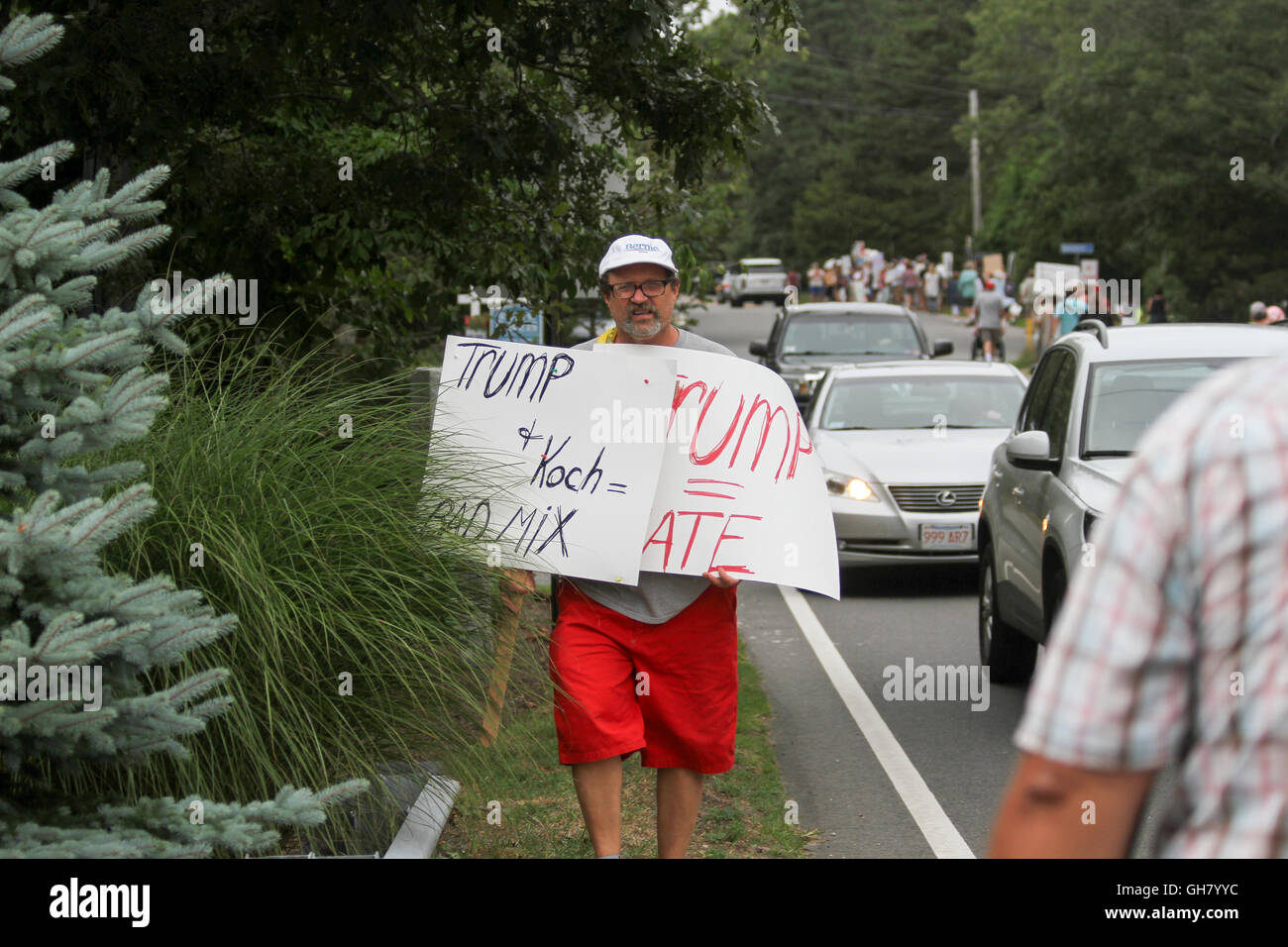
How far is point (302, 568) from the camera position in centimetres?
506

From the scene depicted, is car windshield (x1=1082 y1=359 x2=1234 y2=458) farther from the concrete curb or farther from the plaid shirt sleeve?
the plaid shirt sleeve

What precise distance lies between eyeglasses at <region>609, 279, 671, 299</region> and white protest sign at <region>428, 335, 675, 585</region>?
0.23m

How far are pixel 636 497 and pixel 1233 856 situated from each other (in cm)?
368

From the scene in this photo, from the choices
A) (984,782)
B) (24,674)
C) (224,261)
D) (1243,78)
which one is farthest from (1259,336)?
(1243,78)

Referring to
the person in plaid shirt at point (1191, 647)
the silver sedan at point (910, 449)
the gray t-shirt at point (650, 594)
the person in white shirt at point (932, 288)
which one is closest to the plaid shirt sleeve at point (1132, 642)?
the person in plaid shirt at point (1191, 647)

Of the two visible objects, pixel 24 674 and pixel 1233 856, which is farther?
pixel 24 674

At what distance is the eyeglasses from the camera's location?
210 inches

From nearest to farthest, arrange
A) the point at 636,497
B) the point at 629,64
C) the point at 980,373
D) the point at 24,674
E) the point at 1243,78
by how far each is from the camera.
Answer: the point at 24,674 → the point at 636,497 → the point at 629,64 → the point at 980,373 → the point at 1243,78

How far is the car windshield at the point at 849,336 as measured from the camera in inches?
797

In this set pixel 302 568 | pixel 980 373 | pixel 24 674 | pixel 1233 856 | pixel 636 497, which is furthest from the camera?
pixel 980 373

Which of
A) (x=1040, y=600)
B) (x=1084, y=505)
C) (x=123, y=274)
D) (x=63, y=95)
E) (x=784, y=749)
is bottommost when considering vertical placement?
(x=784, y=749)

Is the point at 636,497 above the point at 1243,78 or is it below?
below

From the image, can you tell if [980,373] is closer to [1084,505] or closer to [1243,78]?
[1084,505]

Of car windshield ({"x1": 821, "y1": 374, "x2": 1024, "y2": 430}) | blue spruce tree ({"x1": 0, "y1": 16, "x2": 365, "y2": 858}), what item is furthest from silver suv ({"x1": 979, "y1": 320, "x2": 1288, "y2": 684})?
car windshield ({"x1": 821, "y1": 374, "x2": 1024, "y2": 430})
